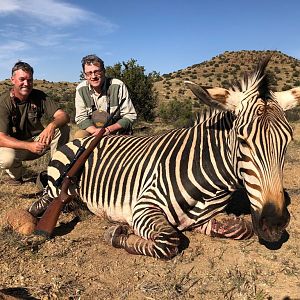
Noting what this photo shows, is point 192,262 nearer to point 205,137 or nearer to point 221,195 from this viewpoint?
point 221,195

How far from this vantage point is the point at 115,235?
3955 mm

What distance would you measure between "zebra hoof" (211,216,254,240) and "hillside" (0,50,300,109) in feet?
105

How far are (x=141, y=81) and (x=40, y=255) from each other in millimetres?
17122

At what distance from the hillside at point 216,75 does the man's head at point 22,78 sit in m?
30.4

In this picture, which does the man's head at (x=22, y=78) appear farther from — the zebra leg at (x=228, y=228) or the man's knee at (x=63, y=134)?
the zebra leg at (x=228, y=228)

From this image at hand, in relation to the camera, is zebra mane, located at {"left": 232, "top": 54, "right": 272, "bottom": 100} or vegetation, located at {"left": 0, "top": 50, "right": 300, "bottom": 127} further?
vegetation, located at {"left": 0, "top": 50, "right": 300, "bottom": 127}

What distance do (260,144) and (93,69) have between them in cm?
367

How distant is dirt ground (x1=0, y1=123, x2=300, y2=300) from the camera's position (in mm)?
3025

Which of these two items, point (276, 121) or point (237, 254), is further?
point (237, 254)

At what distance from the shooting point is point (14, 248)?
3.90 m

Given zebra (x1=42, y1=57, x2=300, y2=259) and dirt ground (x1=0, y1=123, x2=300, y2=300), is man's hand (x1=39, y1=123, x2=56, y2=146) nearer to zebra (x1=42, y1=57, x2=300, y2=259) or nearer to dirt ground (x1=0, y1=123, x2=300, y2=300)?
zebra (x1=42, y1=57, x2=300, y2=259)

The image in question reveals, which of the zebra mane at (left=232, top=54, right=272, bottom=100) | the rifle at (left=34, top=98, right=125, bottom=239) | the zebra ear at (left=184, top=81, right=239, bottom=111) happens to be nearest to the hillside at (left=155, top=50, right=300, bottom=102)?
the rifle at (left=34, top=98, right=125, bottom=239)

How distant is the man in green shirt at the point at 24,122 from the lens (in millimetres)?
5414

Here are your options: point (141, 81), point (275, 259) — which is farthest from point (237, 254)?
point (141, 81)
